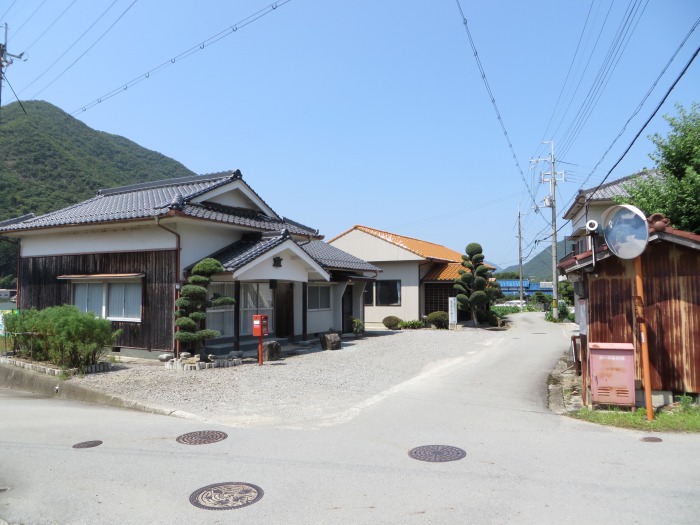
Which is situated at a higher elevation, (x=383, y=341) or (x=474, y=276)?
(x=474, y=276)

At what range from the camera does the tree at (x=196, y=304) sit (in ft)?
39.9

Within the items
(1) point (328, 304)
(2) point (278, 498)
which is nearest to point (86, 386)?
(2) point (278, 498)

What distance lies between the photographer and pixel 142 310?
13.8 meters

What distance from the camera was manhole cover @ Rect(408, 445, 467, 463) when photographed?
558cm

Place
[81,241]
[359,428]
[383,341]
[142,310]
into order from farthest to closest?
1. [383,341]
2. [81,241]
3. [142,310]
4. [359,428]

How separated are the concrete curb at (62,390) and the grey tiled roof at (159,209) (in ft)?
14.6

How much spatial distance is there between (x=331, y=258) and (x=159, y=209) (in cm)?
833

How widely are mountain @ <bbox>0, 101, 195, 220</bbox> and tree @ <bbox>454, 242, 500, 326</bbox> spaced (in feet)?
98.8

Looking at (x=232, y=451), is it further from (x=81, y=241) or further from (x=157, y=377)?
(x=81, y=241)

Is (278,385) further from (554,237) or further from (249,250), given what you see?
(554,237)

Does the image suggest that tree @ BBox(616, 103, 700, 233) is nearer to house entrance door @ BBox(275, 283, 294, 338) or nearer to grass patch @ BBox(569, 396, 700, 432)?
grass patch @ BBox(569, 396, 700, 432)

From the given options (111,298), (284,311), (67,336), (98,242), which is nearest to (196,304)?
(67,336)

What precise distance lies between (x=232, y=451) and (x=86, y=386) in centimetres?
544

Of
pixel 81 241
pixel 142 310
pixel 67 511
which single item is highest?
pixel 81 241
